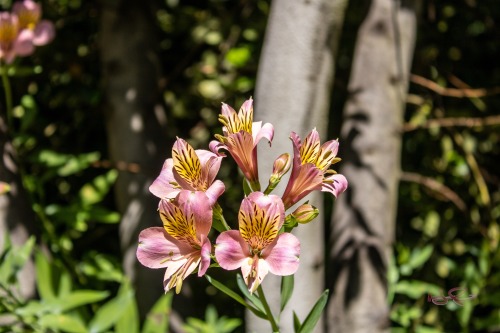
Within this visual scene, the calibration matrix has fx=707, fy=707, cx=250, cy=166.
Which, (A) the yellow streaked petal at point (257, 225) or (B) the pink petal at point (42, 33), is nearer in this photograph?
(A) the yellow streaked petal at point (257, 225)

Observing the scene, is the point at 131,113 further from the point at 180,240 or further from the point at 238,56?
the point at 180,240

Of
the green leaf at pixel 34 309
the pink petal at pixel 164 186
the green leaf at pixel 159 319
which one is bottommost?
the green leaf at pixel 34 309

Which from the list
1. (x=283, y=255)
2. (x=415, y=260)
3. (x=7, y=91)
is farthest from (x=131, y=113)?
(x=283, y=255)

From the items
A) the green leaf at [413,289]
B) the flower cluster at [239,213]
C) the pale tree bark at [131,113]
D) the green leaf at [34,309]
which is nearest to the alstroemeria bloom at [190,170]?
the flower cluster at [239,213]

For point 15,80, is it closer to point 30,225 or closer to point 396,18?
point 30,225

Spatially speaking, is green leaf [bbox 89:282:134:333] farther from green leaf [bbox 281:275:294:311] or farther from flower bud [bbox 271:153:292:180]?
flower bud [bbox 271:153:292:180]

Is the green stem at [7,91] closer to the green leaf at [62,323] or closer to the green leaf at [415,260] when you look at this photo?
the green leaf at [62,323]

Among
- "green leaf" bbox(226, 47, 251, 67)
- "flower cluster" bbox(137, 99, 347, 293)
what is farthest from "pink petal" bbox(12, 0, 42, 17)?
"flower cluster" bbox(137, 99, 347, 293)
